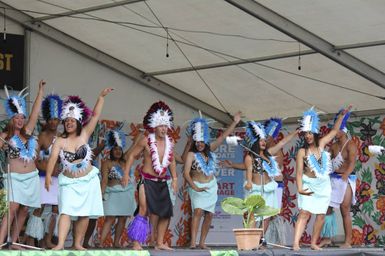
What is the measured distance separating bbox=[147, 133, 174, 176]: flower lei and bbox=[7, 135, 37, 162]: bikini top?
44.4 inches

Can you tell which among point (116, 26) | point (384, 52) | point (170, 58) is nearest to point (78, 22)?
point (116, 26)

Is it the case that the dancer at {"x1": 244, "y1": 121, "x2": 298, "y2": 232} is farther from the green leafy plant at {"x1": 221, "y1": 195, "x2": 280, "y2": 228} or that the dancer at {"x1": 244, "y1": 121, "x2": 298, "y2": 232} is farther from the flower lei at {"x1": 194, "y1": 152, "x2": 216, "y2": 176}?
the green leafy plant at {"x1": 221, "y1": 195, "x2": 280, "y2": 228}

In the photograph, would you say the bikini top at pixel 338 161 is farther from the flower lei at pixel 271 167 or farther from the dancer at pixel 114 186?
the dancer at pixel 114 186

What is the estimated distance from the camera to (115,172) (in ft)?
34.8

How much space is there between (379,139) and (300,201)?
394 centimetres

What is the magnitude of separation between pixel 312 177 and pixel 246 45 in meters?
3.19

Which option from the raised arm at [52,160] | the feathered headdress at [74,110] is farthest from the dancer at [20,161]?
the raised arm at [52,160]

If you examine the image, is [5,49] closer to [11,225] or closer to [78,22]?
[78,22]

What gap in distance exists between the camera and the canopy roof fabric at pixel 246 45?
10648mm

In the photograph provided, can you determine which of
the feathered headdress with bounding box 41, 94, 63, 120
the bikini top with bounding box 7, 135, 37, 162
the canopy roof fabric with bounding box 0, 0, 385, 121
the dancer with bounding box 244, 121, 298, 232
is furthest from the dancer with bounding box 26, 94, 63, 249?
the canopy roof fabric with bounding box 0, 0, 385, 121

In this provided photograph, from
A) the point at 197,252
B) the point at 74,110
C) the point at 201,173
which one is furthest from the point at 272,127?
the point at 74,110

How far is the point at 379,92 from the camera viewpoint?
12.0 metres

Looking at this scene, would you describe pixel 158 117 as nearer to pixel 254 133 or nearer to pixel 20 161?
pixel 20 161

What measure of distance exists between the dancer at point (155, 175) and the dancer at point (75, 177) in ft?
2.11
